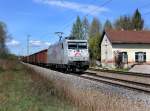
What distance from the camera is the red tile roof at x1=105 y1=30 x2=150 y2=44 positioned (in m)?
58.1

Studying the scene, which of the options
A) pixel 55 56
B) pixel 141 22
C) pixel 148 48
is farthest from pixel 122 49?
pixel 141 22

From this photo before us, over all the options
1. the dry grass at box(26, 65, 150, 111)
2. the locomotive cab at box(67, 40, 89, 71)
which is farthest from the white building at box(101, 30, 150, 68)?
the dry grass at box(26, 65, 150, 111)

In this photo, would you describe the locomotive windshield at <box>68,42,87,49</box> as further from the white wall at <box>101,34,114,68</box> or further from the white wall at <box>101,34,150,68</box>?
the white wall at <box>101,34,114,68</box>

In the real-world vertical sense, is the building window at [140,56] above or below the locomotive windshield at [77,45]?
below

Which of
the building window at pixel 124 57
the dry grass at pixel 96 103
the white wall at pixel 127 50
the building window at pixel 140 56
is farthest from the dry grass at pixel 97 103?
the building window at pixel 140 56

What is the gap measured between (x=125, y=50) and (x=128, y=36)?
13.0 ft

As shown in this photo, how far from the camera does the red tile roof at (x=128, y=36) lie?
190ft

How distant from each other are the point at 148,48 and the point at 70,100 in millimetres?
46802

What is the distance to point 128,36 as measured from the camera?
6050 cm

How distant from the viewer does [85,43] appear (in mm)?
37656

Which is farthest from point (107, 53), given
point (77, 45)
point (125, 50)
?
point (77, 45)

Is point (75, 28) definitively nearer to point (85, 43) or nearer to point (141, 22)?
point (141, 22)

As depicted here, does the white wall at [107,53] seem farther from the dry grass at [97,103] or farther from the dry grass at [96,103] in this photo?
the dry grass at [97,103]

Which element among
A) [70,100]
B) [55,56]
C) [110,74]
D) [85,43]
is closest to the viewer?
[70,100]
